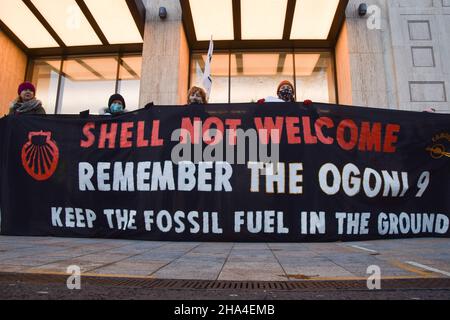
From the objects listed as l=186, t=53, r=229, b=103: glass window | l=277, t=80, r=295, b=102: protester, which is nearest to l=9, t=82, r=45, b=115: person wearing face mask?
l=277, t=80, r=295, b=102: protester

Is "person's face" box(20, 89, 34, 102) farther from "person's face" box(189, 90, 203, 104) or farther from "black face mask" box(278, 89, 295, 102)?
"black face mask" box(278, 89, 295, 102)

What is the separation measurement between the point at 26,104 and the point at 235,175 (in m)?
3.96

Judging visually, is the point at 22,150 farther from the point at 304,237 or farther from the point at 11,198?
the point at 304,237

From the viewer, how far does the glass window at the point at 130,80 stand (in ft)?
36.2

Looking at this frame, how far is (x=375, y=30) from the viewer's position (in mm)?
9359

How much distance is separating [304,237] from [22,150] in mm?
4684

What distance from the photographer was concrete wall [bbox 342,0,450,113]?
352 inches

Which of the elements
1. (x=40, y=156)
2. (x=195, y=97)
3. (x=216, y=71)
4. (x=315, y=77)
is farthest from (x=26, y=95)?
(x=315, y=77)

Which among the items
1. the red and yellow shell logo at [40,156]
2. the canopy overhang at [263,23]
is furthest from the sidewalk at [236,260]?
the canopy overhang at [263,23]

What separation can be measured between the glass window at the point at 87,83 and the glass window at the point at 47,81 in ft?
0.96

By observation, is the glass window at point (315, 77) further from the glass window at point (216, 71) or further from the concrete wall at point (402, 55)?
the glass window at point (216, 71)

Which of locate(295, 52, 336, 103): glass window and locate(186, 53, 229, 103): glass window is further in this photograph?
locate(186, 53, 229, 103): glass window

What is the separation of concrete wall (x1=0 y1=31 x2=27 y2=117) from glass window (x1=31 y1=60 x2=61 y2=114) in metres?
0.44
